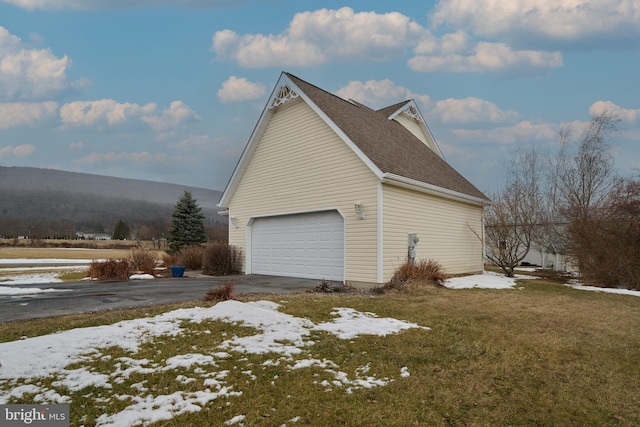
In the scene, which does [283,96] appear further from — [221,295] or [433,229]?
[221,295]

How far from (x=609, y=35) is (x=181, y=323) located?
17319 millimetres

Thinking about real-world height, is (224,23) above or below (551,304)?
above

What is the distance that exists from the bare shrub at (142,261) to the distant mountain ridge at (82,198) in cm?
7696

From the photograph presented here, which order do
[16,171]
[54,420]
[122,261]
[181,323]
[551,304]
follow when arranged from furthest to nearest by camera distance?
[16,171]
[122,261]
[551,304]
[181,323]
[54,420]

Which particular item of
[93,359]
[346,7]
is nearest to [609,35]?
[346,7]

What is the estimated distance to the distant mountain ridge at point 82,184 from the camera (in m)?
142

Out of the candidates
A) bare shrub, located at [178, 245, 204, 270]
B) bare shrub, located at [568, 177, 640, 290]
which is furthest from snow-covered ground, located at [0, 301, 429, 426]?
bare shrub, located at [178, 245, 204, 270]

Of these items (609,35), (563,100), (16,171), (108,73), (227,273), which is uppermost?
(16,171)

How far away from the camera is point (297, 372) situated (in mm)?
3779

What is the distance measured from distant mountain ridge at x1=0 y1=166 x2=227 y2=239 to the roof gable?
80241 mm

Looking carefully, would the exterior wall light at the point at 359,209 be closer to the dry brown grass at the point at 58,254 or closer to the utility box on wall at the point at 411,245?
the utility box on wall at the point at 411,245

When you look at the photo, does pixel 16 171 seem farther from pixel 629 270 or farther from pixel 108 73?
pixel 629 270

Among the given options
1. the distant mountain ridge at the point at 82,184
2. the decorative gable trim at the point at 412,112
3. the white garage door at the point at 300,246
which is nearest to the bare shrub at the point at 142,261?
the white garage door at the point at 300,246

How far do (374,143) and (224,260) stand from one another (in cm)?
778
